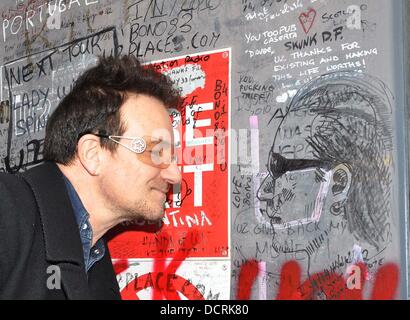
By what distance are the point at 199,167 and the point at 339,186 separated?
690mm

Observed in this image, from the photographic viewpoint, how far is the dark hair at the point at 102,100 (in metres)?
3.01

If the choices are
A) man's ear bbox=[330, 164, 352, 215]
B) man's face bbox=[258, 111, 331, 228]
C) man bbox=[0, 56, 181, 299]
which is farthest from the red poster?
man's ear bbox=[330, 164, 352, 215]

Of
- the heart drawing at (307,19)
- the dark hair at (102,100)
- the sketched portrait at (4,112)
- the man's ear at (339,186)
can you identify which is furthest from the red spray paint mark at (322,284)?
the sketched portrait at (4,112)

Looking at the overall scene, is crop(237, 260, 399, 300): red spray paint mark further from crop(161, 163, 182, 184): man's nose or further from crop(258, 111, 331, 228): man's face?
crop(161, 163, 182, 184): man's nose

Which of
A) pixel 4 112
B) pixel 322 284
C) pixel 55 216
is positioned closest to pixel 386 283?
pixel 322 284

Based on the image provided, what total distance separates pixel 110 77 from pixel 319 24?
932 millimetres

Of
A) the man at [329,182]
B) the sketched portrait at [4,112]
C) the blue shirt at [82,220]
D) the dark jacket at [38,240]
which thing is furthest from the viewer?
the sketched portrait at [4,112]

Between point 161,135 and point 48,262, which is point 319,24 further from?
point 48,262

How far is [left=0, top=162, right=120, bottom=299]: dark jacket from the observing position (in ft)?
8.10

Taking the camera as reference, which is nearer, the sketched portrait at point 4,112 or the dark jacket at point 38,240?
the dark jacket at point 38,240

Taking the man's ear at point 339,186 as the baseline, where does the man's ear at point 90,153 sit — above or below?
above

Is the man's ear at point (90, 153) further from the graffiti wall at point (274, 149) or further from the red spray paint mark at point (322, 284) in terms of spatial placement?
the red spray paint mark at point (322, 284)
